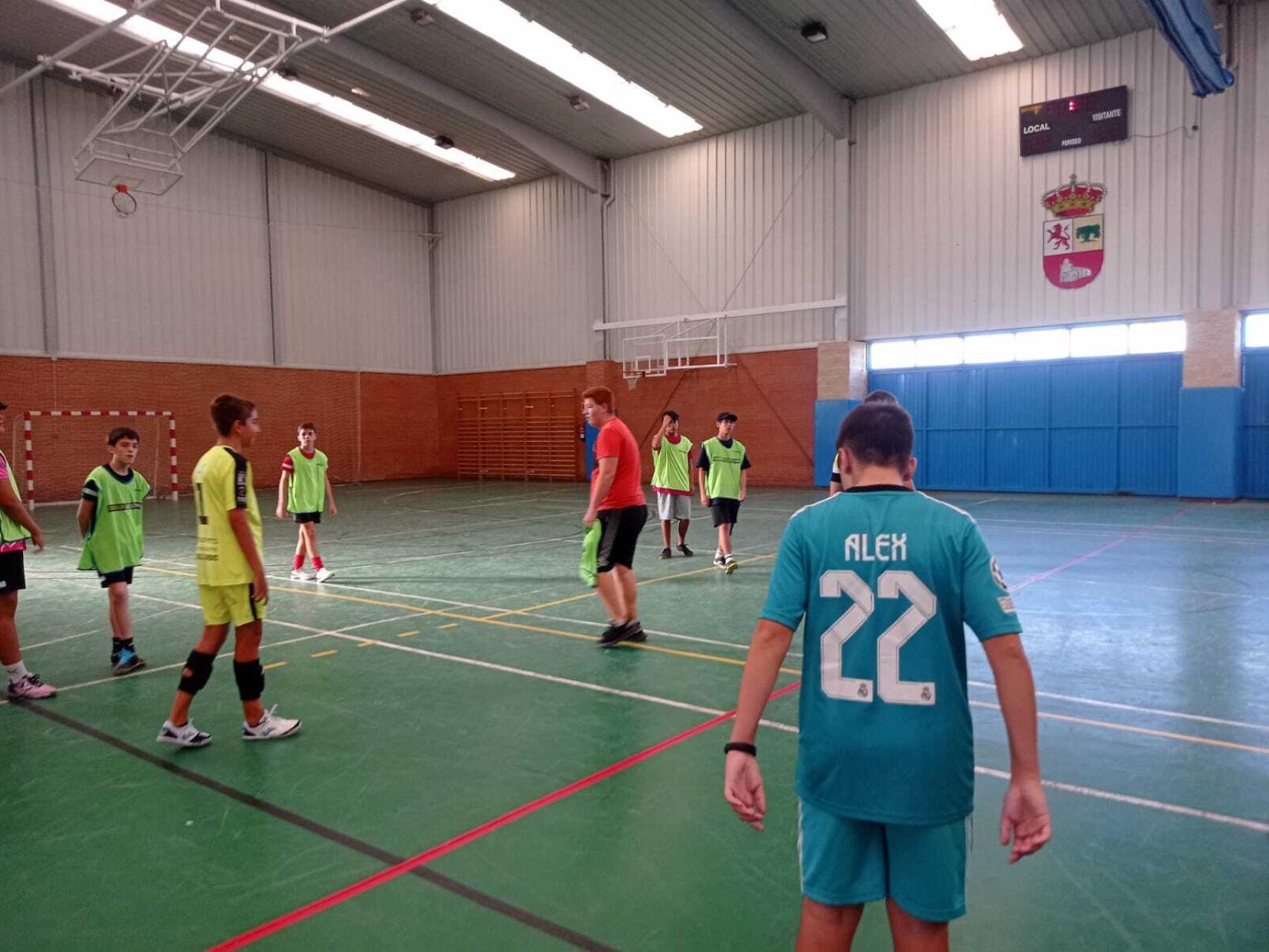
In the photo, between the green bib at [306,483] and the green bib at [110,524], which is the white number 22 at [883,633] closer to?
the green bib at [110,524]

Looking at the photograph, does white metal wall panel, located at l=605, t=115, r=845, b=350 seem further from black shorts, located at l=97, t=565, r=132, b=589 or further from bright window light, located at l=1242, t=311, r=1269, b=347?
black shorts, located at l=97, t=565, r=132, b=589

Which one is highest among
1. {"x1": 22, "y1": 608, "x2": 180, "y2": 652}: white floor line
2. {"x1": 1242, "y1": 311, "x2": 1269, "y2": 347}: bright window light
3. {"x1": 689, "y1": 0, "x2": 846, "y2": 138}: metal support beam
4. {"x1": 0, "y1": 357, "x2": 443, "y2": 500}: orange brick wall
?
{"x1": 689, "y1": 0, "x2": 846, "y2": 138}: metal support beam

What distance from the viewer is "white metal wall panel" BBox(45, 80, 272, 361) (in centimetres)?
2244

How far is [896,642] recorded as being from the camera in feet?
7.27

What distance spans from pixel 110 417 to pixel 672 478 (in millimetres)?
17963

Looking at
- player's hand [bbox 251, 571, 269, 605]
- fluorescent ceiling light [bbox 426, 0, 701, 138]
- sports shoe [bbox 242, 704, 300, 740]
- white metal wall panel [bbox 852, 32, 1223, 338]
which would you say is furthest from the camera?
fluorescent ceiling light [bbox 426, 0, 701, 138]

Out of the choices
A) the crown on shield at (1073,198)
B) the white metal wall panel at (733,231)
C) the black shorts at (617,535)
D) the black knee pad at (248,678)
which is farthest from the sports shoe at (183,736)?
the crown on shield at (1073,198)

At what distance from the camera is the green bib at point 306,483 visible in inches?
433

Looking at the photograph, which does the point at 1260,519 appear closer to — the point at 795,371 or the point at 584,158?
the point at 795,371

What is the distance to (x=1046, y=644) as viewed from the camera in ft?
23.9

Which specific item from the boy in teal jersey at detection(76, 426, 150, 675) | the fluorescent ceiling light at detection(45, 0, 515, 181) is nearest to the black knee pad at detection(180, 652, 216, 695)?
the boy in teal jersey at detection(76, 426, 150, 675)

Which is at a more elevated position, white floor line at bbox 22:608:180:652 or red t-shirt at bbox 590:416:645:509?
red t-shirt at bbox 590:416:645:509

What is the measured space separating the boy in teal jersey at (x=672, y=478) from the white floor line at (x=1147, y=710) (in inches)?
257

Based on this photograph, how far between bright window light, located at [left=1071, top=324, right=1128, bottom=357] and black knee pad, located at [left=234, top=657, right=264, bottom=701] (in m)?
20.3
